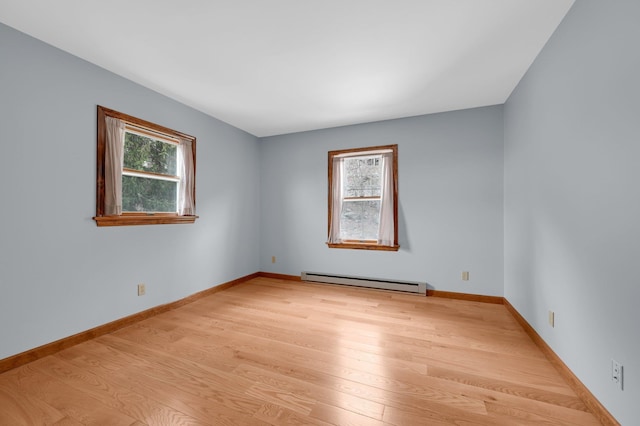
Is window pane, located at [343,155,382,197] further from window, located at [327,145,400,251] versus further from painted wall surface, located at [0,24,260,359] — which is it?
painted wall surface, located at [0,24,260,359]

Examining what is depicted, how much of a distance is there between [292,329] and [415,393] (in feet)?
4.25

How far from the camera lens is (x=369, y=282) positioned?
3.84 m

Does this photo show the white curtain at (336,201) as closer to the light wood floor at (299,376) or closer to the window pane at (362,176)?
the window pane at (362,176)

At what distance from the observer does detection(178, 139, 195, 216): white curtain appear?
3.25 metres

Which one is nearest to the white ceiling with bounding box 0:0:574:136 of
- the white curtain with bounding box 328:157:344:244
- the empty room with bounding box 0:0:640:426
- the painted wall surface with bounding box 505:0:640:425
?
the empty room with bounding box 0:0:640:426

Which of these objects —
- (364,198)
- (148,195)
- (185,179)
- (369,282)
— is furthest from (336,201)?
(148,195)

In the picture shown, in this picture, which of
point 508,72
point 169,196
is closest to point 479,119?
point 508,72

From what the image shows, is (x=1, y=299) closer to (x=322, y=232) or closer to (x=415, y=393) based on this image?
(x=415, y=393)

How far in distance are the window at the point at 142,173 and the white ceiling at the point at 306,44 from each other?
1.68 ft

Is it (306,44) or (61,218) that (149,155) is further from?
(306,44)

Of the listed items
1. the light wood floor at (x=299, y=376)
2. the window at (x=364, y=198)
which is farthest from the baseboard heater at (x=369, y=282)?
the light wood floor at (x=299, y=376)

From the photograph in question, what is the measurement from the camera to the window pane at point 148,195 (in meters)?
2.70

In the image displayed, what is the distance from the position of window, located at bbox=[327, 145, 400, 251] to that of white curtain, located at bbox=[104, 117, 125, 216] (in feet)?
8.84

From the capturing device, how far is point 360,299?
3449 millimetres
